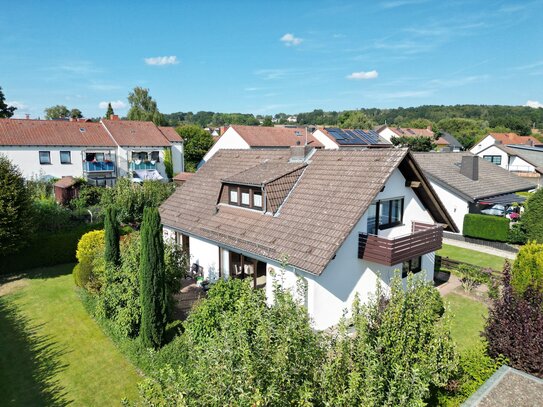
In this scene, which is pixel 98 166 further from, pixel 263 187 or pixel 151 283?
pixel 151 283

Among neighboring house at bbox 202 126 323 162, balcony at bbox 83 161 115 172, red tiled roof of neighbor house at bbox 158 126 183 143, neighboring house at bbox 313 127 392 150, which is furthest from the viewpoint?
neighboring house at bbox 313 127 392 150

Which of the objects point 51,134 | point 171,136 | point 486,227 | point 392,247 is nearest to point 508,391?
point 392,247

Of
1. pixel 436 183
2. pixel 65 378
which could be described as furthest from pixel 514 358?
pixel 436 183

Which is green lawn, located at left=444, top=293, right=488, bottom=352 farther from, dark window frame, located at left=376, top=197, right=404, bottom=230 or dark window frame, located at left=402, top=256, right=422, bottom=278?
dark window frame, located at left=376, top=197, right=404, bottom=230

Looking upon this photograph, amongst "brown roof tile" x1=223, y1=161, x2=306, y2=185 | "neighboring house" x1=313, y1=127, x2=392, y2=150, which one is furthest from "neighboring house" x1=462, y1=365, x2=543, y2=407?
"neighboring house" x1=313, y1=127, x2=392, y2=150

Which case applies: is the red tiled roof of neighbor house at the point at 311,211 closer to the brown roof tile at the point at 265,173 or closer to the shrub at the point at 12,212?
the brown roof tile at the point at 265,173

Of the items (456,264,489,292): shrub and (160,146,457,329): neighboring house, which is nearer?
(160,146,457,329): neighboring house

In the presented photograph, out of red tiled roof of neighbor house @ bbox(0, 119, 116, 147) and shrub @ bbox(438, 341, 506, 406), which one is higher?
red tiled roof of neighbor house @ bbox(0, 119, 116, 147)

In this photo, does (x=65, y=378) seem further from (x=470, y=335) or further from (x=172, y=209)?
(x=470, y=335)
